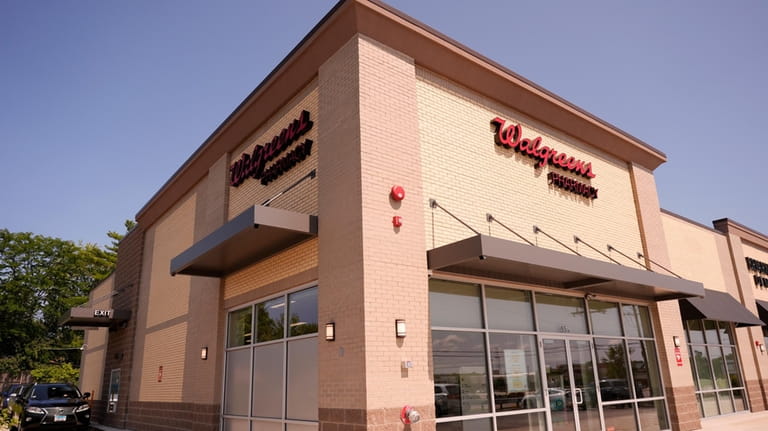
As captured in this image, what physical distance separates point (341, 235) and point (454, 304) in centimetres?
240

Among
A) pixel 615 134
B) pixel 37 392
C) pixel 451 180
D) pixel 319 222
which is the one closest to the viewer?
pixel 319 222

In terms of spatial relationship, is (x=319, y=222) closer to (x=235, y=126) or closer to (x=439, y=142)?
(x=439, y=142)

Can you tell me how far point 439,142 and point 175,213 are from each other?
11171 millimetres

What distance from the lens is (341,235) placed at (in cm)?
869

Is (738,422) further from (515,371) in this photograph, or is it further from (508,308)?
(508,308)

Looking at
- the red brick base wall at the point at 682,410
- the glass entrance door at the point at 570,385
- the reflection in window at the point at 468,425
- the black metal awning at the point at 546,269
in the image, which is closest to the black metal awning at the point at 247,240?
the black metal awning at the point at 546,269

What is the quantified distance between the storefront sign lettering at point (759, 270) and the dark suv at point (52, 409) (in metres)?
25.2

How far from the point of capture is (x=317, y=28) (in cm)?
979

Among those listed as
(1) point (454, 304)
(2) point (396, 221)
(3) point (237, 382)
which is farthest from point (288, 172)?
(3) point (237, 382)

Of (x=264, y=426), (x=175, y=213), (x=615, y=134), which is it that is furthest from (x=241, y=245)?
(x=615, y=134)

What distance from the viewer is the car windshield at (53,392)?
16.5 meters

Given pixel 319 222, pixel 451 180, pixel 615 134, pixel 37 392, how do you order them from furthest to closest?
pixel 37 392 → pixel 615 134 → pixel 451 180 → pixel 319 222

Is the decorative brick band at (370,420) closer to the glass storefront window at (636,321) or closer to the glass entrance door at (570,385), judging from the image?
the glass entrance door at (570,385)

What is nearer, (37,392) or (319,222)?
(319,222)
